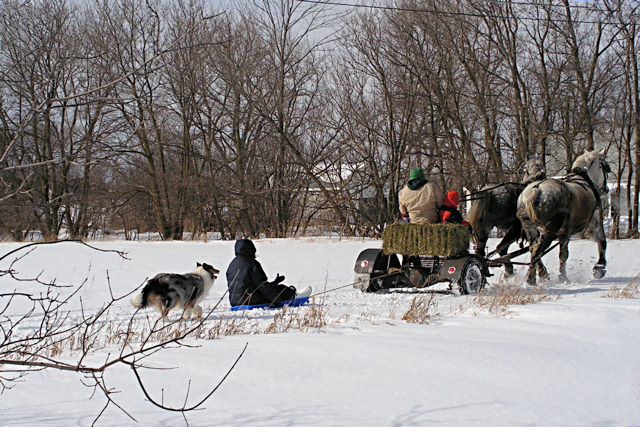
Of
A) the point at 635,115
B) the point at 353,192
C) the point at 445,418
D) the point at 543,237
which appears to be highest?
the point at 635,115

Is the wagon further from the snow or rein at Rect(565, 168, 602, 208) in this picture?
rein at Rect(565, 168, 602, 208)

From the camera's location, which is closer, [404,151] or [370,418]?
[370,418]

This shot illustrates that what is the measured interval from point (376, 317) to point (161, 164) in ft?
71.6

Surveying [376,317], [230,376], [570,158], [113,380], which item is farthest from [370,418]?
[570,158]

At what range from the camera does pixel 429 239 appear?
8.66 metres

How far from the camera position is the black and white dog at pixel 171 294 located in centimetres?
675

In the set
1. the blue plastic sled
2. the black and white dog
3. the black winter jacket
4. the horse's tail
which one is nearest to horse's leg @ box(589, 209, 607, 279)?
the horse's tail

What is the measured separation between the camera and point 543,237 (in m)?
10.1

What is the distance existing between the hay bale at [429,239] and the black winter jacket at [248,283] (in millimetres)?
1883

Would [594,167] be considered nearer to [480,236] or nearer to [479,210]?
[479,210]

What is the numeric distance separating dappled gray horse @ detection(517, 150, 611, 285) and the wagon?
128 centimetres

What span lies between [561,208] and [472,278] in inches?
85.9

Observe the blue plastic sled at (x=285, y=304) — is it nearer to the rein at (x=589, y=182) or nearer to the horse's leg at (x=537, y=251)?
the horse's leg at (x=537, y=251)

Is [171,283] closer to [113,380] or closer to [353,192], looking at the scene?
[113,380]
